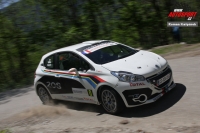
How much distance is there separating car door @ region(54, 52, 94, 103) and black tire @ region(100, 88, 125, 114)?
390 millimetres

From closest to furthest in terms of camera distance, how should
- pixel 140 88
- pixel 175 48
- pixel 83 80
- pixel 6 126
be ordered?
pixel 140 88 → pixel 83 80 → pixel 6 126 → pixel 175 48

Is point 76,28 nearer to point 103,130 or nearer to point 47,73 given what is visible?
point 47,73

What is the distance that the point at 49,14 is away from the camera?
19703 mm

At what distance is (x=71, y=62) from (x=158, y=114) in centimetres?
277

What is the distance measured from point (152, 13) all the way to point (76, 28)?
4.32 meters

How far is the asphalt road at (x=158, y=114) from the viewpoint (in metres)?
6.67

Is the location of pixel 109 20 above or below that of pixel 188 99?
above

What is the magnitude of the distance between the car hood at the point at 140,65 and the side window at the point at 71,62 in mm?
644

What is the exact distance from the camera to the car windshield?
27.7 ft

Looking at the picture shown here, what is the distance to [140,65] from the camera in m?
7.82

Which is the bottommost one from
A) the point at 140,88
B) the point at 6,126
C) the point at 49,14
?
the point at 6,126

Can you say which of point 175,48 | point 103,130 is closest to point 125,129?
point 103,130

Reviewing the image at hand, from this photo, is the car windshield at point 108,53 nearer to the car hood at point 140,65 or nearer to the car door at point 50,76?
the car hood at point 140,65

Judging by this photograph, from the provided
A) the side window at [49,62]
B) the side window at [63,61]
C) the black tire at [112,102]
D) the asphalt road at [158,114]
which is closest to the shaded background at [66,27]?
the asphalt road at [158,114]
